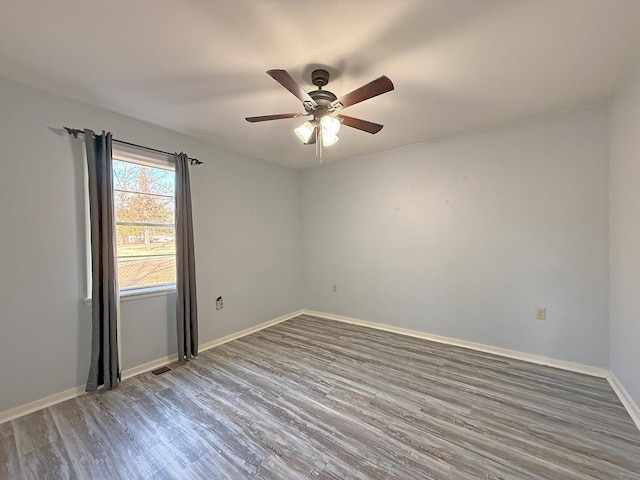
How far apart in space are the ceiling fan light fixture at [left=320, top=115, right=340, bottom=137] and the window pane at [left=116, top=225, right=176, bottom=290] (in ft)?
6.79

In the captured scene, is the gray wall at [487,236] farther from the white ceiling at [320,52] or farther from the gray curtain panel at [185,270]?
the gray curtain panel at [185,270]

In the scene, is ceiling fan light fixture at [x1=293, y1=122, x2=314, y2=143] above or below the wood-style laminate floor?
above

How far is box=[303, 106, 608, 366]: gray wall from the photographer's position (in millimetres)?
2572

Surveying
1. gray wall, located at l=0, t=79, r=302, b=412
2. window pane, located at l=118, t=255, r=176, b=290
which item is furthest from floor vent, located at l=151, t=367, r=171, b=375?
window pane, located at l=118, t=255, r=176, b=290

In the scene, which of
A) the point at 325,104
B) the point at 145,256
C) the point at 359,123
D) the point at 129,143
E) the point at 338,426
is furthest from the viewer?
the point at 145,256

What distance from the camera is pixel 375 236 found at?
12.8 feet

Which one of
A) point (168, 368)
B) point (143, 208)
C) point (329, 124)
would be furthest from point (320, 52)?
point (168, 368)

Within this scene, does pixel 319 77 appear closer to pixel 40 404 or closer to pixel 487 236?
pixel 487 236

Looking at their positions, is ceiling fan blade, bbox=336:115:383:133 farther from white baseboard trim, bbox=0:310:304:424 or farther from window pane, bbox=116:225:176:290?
white baseboard trim, bbox=0:310:304:424

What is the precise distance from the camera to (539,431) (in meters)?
1.82

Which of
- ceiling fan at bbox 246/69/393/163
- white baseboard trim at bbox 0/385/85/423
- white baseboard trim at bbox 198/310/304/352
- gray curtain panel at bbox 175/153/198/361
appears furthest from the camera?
white baseboard trim at bbox 198/310/304/352

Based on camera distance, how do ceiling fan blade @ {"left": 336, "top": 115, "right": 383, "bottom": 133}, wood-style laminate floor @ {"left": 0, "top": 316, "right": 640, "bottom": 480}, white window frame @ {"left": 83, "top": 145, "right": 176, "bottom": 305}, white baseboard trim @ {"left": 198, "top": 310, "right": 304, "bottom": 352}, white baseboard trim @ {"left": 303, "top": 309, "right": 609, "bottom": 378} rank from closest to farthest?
1. wood-style laminate floor @ {"left": 0, "top": 316, "right": 640, "bottom": 480}
2. ceiling fan blade @ {"left": 336, "top": 115, "right": 383, "bottom": 133}
3. white window frame @ {"left": 83, "top": 145, "right": 176, "bottom": 305}
4. white baseboard trim @ {"left": 303, "top": 309, "right": 609, "bottom": 378}
5. white baseboard trim @ {"left": 198, "top": 310, "right": 304, "bottom": 352}

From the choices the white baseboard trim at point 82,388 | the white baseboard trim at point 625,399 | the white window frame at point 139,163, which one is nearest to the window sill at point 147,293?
the white window frame at point 139,163

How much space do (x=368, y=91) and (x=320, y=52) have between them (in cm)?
41
